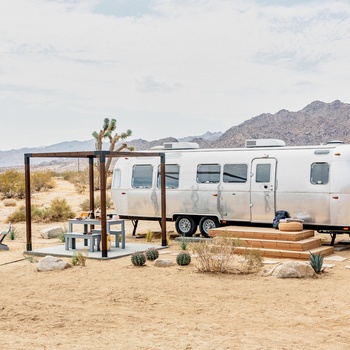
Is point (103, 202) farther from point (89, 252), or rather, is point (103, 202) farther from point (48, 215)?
point (48, 215)

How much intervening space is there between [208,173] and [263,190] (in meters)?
1.75

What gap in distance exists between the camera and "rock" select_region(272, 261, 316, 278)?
10.8 m

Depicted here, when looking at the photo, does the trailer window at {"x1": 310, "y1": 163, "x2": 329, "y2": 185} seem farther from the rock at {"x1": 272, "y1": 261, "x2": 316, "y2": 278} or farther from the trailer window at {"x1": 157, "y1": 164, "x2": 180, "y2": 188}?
the trailer window at {"x1": 157, "y1": 164, "x2": 180, "y2": 188}

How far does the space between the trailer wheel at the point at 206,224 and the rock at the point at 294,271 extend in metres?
5.21

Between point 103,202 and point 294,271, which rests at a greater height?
point 103,202

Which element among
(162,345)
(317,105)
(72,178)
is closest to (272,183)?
(162,345)

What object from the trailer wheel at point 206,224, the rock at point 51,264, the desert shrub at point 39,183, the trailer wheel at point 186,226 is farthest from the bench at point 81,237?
the desert shrub at point 39,183

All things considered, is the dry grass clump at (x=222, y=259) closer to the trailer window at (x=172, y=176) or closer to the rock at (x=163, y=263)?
the rock at (x=163, y=263)

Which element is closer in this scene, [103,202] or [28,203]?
[103,202]

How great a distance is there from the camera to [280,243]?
13.3 meters

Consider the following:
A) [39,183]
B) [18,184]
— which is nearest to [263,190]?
[18,184]

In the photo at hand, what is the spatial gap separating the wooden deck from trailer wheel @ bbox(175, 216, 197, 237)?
2358 millimetres

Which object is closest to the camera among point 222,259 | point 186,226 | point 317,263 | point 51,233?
point 317,263

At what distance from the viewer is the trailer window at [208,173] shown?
1600 centimetres
